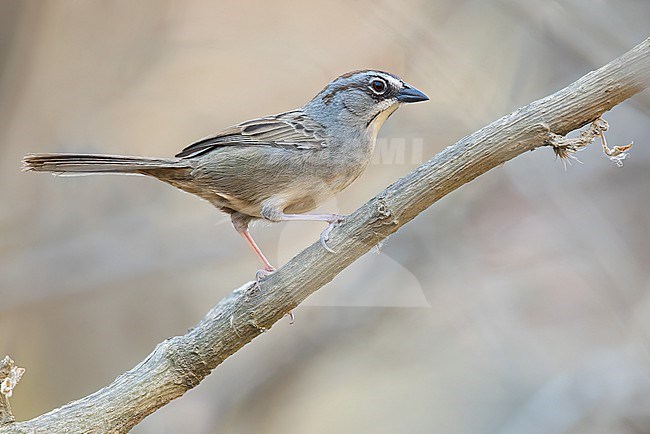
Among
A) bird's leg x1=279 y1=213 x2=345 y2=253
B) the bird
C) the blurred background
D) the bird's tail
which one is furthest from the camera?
the blurred background

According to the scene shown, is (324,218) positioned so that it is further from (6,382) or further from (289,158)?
(6,382)

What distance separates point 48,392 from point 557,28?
312 centimetres

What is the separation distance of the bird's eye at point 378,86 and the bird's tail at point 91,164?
659mm

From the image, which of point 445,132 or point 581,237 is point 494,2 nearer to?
point 445,132

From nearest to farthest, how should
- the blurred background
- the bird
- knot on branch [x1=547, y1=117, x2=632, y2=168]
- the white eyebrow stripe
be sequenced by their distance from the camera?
knot on branch [x1=547, y1=117, x2=632, y2=168] < the bird < the white eyebrow stripe < the blurred background

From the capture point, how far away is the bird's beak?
2516 millimetres

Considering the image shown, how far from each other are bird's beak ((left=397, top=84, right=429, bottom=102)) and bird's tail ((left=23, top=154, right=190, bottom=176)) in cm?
73

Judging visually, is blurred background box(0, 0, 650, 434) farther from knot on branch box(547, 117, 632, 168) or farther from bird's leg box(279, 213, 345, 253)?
knot on branch box(547, 117, 632, 168)

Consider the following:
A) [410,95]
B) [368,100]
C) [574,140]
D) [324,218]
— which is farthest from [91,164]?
[574,140]

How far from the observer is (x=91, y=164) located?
2350 mm

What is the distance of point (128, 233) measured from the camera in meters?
4.56

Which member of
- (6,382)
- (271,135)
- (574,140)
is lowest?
(574,140)

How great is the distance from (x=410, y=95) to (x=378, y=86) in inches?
4.3

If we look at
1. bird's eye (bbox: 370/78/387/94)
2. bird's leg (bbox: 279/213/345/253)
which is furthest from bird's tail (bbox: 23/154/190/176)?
bird's eye (bbox: 370/78/387/94)
